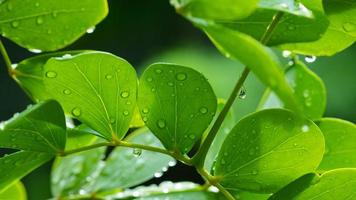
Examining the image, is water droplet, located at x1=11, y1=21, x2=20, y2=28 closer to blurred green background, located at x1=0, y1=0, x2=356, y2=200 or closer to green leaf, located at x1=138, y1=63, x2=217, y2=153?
green leaf, located at x1=138, y1=63, x2=217, y2=153

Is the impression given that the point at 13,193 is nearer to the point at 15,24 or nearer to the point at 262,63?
the point at 15,24

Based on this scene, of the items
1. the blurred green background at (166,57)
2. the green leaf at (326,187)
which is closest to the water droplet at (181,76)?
the green leaf at (326,187)

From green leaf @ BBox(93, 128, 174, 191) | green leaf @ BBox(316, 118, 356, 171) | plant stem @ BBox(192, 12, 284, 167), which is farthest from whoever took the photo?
green leaf @ BBox(93, 128, 174, 191)

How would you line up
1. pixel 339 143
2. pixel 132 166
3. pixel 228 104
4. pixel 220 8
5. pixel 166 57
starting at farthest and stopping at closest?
pixel 166 57, pixel 132 166, pixel 339 143, pixel 228 104, pixel 220 8

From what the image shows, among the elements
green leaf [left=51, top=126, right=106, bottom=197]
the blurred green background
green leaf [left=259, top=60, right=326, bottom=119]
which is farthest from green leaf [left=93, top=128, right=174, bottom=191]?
the blurred green background

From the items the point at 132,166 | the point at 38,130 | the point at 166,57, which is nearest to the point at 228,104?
the point at 38,130

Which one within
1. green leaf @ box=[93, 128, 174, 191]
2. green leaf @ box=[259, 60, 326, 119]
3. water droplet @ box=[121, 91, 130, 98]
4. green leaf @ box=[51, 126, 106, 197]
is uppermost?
water droplet @ box=[121, 91, 130, 98]
